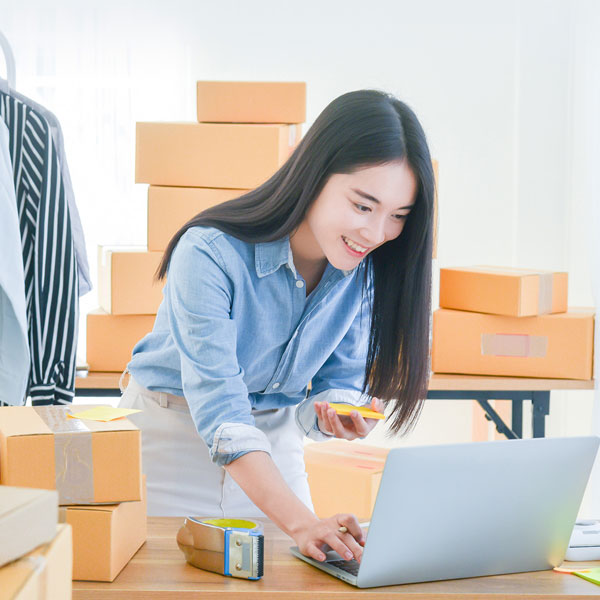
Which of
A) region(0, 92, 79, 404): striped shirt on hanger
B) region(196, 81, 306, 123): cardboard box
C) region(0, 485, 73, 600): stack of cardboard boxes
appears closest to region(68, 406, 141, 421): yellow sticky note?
region(0, 485, 73, 600): stack of cardboard boxes

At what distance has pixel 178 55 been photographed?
3578mm

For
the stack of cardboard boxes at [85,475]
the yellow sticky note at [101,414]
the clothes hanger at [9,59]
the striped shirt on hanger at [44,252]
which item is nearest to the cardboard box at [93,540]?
the stack of cardboard boxes at [85,475]

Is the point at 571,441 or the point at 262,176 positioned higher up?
the point at 262,176

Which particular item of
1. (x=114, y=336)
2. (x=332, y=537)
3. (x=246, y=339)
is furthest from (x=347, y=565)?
(x=114, y=336)

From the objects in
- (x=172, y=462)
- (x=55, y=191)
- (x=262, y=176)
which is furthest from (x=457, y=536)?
(x=262, y=176)

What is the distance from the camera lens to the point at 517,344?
8.82 feet

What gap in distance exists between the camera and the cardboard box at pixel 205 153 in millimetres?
2650

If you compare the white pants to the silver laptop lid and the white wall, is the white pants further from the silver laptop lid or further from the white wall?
the white wall

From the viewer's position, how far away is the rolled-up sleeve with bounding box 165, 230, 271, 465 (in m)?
1.23

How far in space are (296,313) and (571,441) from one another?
1.79 ft

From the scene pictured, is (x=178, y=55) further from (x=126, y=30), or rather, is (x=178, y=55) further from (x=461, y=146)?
(x=461, y=146)

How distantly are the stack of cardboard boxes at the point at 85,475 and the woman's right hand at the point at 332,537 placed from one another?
0.73 ft

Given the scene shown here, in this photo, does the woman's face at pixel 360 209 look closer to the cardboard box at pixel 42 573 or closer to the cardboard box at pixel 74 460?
the cardboard box at pixel 74 460

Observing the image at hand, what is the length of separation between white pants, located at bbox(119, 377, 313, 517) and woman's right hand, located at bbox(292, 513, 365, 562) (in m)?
0.36
